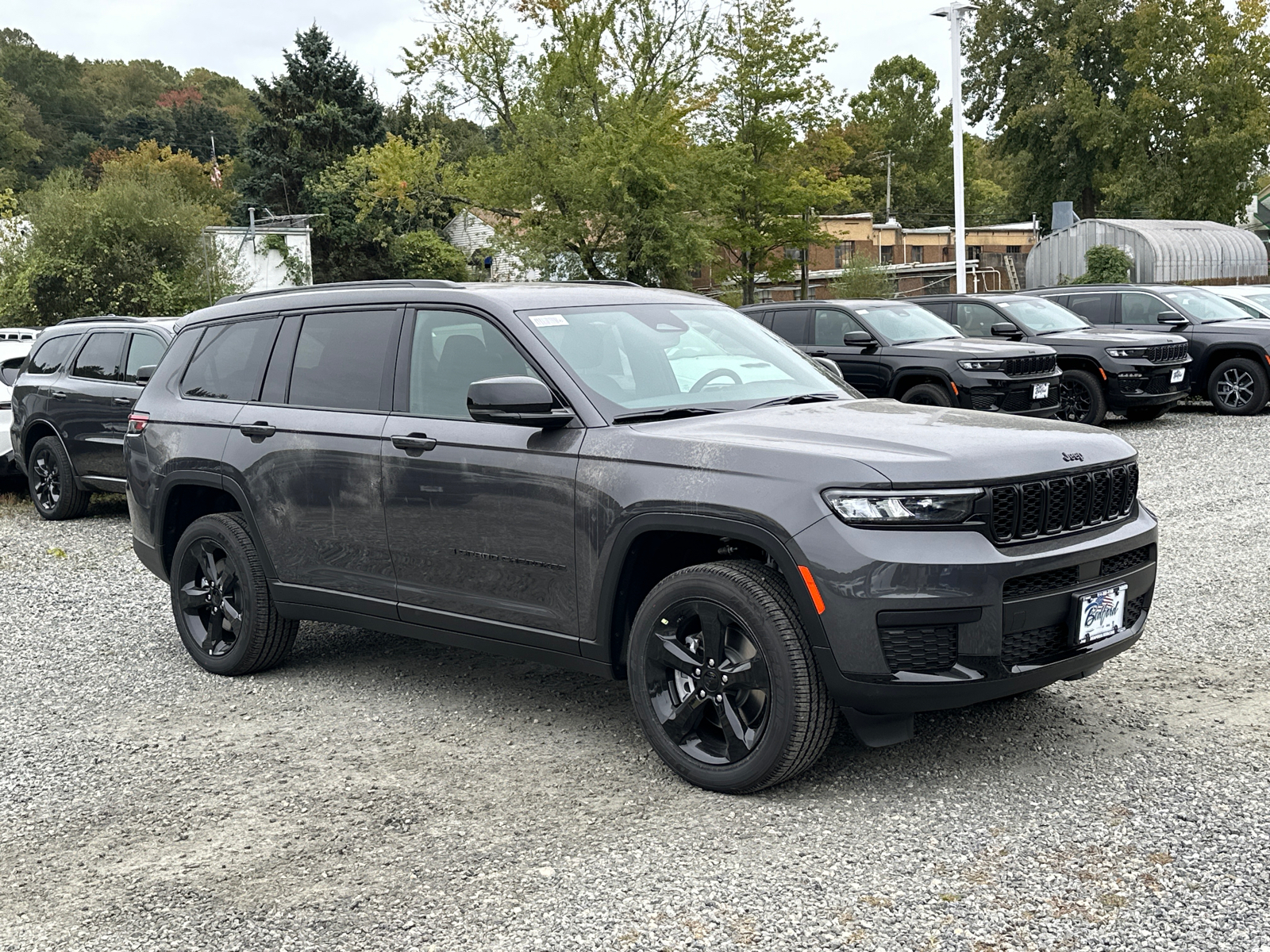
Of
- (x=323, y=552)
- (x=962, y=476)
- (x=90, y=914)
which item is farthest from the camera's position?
(x=323, y=552)

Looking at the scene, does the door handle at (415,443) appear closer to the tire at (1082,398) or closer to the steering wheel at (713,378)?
the steering wheel at (713,378)

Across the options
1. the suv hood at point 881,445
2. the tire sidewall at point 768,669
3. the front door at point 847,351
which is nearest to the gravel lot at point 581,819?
the tire sidewall at point 768,669

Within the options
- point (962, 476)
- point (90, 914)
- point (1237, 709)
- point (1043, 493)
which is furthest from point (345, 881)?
point (1237, 709)

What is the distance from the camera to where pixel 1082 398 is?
15.9 metres

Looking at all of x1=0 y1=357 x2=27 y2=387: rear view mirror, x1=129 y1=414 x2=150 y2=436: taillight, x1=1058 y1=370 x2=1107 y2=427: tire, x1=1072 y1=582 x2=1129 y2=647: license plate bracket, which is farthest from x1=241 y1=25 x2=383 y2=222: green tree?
x1=1072 y1=582 x2=1129 y2=647: license plate bracket

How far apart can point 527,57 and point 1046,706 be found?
3065cm

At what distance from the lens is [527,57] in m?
33.1

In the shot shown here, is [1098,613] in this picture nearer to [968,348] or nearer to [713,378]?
[713,378]

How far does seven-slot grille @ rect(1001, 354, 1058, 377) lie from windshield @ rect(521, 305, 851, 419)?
8880 mm

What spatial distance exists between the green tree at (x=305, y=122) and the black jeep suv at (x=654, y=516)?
53.2 metres

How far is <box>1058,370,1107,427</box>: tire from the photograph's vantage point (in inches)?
615

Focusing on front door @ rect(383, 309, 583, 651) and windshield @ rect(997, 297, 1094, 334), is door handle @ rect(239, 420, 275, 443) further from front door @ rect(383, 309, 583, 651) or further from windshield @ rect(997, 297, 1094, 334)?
windshield @ rect(997, 297, 1094, 334)

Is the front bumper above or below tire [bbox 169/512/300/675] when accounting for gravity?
above

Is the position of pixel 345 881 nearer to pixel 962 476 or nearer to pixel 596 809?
pixel 596 809
